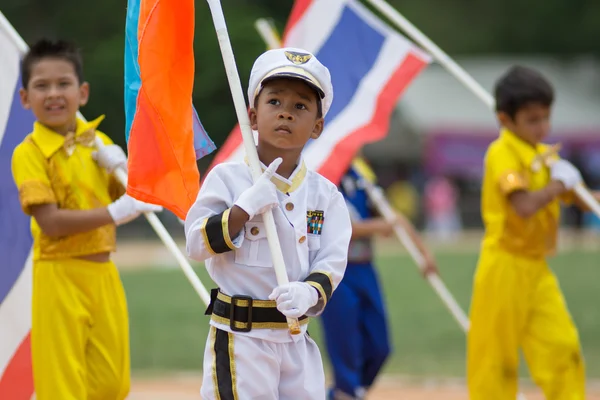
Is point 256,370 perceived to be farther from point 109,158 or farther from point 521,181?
point 521,181

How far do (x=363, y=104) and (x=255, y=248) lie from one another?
127 inches

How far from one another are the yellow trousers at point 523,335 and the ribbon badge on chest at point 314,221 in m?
2.30

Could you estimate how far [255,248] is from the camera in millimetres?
4359

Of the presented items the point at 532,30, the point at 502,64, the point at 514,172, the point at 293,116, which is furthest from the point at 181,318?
the point at 532,30

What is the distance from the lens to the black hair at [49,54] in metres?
5.85

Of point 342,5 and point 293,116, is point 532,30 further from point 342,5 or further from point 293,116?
point 293,116

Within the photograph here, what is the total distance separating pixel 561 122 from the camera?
3978cm

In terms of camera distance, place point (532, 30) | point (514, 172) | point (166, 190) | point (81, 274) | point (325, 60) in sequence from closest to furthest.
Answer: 1. point (166, 190)
2. point (81, 274)
3. point (514, 172)
4. point (325, 60)
5. point (532, 30)

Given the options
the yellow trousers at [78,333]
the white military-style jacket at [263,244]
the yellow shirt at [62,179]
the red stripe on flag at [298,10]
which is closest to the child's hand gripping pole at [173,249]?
the yellow shirt at [62,179]

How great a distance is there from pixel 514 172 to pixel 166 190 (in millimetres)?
2265

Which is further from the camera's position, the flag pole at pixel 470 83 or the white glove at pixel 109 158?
the flag pole at pixel 470 83

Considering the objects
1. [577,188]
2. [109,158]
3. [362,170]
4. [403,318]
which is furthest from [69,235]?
[403,318]

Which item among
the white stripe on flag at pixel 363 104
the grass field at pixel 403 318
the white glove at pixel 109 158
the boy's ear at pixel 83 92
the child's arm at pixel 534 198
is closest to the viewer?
the white glove at pixel 109 158

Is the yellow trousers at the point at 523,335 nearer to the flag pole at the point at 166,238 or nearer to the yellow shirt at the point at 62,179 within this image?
the flag pole at the point at 166,238
